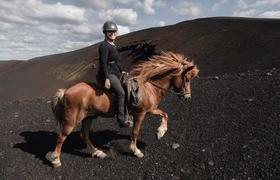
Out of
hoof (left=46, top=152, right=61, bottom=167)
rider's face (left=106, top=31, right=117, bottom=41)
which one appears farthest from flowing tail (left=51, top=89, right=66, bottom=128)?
rider's face (left=106, top=31, right=117, bottom=41)

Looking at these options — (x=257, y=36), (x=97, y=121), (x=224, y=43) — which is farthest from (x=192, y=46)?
(x=97, y=121)

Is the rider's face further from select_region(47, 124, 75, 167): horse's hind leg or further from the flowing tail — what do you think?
select_region(47, 124, 75, 167): horse's hind leg

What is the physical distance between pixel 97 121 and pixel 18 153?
3.00 metres

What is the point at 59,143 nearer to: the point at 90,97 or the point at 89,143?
the point at 89,143

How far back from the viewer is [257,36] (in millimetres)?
25375

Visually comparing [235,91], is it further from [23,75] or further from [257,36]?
[23,75]

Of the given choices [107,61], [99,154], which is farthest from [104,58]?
[99,154]

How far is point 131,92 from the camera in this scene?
7848 millimetres

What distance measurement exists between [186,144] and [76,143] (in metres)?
3.39

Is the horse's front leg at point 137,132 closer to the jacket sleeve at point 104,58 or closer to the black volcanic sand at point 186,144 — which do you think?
the black volcanic sand at point 186,144

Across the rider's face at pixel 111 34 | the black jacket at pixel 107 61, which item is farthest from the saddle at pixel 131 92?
the rider's face at pixel 111 34

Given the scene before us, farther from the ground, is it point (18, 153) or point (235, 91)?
point (235, 91)

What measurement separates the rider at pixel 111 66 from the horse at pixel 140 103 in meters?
0.26

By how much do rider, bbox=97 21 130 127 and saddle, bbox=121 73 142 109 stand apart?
14cm
